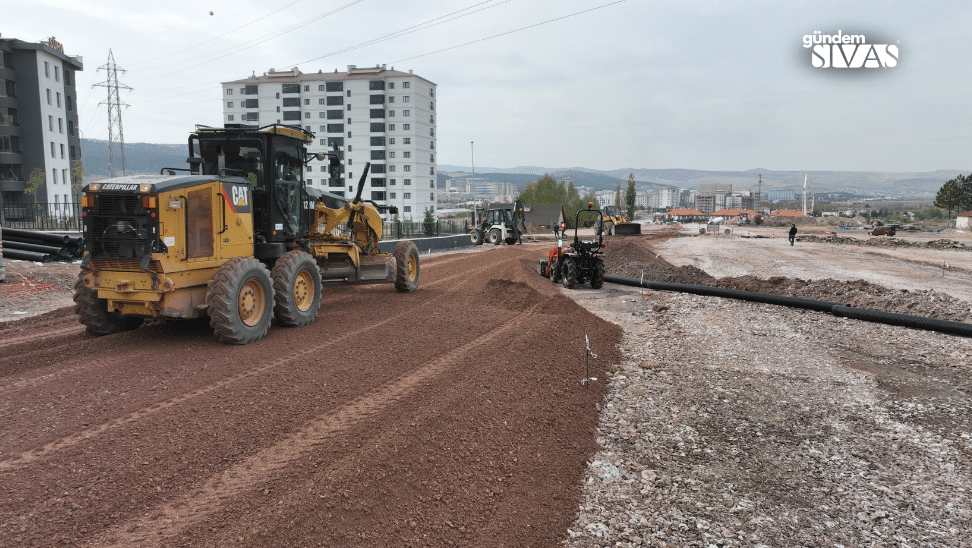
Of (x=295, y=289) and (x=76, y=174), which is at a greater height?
(x=76, y=174)

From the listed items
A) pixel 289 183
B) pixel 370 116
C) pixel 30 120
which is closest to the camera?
pixel 289 183

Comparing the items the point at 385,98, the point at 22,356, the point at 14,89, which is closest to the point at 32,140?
the point at 14,89

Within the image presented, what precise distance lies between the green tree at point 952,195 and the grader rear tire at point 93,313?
427ft

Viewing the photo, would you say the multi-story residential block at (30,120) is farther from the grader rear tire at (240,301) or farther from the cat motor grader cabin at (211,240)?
the grader rear tire at (240,301)

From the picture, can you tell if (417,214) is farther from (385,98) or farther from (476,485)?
(476,485)

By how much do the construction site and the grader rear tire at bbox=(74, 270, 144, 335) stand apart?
8.0 inches

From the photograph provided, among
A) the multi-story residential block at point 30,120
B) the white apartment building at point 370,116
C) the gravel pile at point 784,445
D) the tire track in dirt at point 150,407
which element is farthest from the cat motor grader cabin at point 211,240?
the white apartment building at point 370,116

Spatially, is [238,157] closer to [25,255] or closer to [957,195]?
[25,255]

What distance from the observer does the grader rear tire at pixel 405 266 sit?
14.8 m

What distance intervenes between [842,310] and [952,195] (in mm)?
121274

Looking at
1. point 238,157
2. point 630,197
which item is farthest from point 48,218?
point 630,197

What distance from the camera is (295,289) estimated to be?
1066 centimetres

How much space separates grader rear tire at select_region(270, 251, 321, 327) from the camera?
1022 cm

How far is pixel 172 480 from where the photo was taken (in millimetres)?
4715
